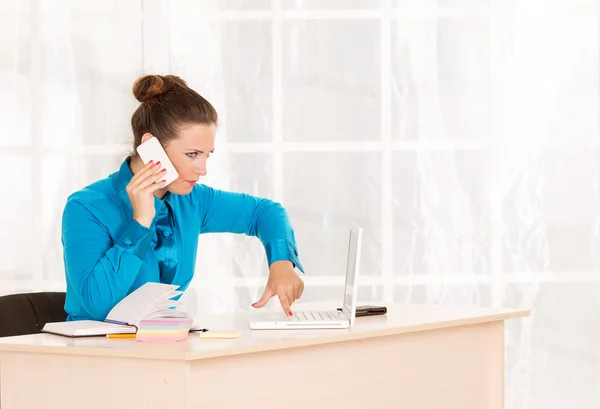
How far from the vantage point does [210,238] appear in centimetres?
395

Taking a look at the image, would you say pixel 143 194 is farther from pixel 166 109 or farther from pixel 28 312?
pixel 28 312

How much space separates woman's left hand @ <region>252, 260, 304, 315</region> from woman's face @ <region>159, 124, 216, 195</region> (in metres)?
0.36

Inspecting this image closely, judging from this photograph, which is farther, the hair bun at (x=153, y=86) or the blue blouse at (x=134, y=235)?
the hair bun at (x=153, y=86)

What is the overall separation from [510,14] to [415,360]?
208 centimetres

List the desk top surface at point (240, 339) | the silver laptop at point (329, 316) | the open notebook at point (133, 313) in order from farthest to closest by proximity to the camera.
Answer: the silver laptop at point (329, 316), the open notebook at point (133, 313), the desk top surface at point (240, 339)

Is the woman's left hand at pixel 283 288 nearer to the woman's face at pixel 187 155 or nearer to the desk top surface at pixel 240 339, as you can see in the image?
the desk top surface at pixel 240 339

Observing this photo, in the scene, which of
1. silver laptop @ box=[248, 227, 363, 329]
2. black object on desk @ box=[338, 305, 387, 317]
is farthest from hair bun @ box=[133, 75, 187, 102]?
black object on desk @ box=[338, 305, 387, 317]

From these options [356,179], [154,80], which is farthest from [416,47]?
[154,80]

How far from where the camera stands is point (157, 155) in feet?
8.23

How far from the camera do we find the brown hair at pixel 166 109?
260 centimetres

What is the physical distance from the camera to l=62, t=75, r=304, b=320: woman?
2359 millimetres

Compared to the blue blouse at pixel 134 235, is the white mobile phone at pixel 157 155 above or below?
above

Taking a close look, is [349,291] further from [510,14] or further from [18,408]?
[510,14]

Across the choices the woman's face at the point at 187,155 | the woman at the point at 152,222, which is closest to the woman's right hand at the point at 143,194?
the woman at the point at 152,222
